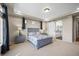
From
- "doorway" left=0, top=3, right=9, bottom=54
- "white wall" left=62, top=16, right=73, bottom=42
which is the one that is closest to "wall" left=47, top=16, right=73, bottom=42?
"white wall" left=62, top=16, right=73, bottom=42

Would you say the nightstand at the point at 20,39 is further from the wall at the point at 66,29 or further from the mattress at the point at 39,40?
the wall at the point at 66,29

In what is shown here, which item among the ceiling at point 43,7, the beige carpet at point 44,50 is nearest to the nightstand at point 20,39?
the beige carpet at point 44,50

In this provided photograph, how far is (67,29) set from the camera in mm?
1953

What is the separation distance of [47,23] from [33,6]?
45 cm

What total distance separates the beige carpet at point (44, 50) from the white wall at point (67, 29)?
0.14 meters

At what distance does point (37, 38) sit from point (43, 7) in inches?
25.0

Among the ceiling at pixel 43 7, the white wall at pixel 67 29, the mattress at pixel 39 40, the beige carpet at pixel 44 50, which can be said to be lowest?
the beige carpet at pixel 44 50

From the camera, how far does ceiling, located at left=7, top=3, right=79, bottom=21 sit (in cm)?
186

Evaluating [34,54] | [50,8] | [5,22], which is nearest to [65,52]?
[34,54]

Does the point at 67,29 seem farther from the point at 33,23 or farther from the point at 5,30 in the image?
the point at 5,30

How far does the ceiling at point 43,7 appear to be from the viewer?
1.86 m

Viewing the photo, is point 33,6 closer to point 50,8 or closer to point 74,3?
point 50,8

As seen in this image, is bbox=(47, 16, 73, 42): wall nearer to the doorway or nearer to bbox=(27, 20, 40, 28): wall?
bbox=(27, 20, 40, 28): wall

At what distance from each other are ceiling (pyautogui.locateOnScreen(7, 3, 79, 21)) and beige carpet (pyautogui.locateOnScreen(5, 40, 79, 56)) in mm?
631
